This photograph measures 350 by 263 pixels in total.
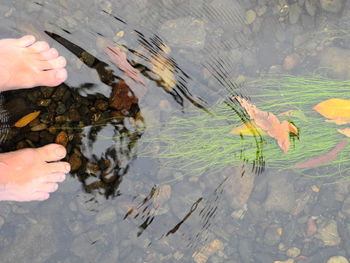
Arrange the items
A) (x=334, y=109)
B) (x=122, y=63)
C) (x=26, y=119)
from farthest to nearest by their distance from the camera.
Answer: (x=334, y=109) → (x=122, y=63) → (x=26, y=119)

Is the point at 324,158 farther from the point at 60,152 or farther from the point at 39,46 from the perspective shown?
the point at 39,46

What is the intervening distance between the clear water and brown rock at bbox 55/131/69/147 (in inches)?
1.7

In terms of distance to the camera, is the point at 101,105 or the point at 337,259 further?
the point at 337,259

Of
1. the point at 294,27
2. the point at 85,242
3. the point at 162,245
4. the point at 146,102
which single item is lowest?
the point at 85,242

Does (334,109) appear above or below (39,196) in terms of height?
above

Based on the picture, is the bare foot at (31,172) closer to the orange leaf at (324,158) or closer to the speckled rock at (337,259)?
the orange leaf at (324,158)

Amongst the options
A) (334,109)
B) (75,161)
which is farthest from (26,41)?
(334,109)

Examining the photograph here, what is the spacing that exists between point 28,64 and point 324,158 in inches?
97.5

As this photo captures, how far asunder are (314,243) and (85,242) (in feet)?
6.25

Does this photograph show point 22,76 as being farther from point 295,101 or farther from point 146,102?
point 295,101

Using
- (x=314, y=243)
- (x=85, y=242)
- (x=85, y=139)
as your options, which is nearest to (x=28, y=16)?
(x=85, y=139)

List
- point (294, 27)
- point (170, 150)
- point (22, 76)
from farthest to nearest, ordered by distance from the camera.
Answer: point (294, 27)
point (170, 150)
point (22, 76)

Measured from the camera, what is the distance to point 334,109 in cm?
266

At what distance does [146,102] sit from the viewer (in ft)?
8.42
